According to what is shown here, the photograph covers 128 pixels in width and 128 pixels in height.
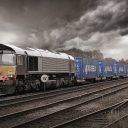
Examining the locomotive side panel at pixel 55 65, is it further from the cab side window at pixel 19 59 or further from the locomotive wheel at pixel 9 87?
the locomotive wheel at pixel 9 87

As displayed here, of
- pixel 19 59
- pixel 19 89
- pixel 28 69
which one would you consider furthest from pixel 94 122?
pixel 28 69

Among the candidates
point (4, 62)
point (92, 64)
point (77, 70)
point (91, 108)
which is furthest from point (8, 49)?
point (92, 64)

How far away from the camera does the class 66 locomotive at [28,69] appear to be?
20.5m

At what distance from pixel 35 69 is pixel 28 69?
3.91ft

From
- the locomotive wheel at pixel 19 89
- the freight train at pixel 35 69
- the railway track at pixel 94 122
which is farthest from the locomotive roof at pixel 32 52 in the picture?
the railway track at pixel 94 122

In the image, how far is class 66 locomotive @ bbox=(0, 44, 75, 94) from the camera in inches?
808

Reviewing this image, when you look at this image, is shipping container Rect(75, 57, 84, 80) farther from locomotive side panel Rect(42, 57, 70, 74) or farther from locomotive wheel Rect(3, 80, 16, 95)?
locomotive wheel Rect(3, 80, 16, 95)

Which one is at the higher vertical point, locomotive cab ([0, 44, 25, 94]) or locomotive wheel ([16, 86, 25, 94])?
locomotive cab ([0, 44, 25, 94])

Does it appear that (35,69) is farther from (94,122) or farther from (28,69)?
(94,122)

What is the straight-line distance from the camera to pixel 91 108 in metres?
14.1

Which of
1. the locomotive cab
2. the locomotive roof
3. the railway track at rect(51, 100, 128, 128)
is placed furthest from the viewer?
the locomotive roof

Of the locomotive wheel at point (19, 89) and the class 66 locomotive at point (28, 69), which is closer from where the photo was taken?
the class 66 locomotive at point (28, 69)

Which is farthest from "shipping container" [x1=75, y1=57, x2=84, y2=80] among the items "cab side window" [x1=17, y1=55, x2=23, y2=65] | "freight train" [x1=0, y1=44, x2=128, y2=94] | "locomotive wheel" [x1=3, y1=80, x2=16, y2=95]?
"locomotive wheel" [x1=3, y1=80, x2=16, y2=95]

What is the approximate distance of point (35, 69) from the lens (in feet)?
77.6
